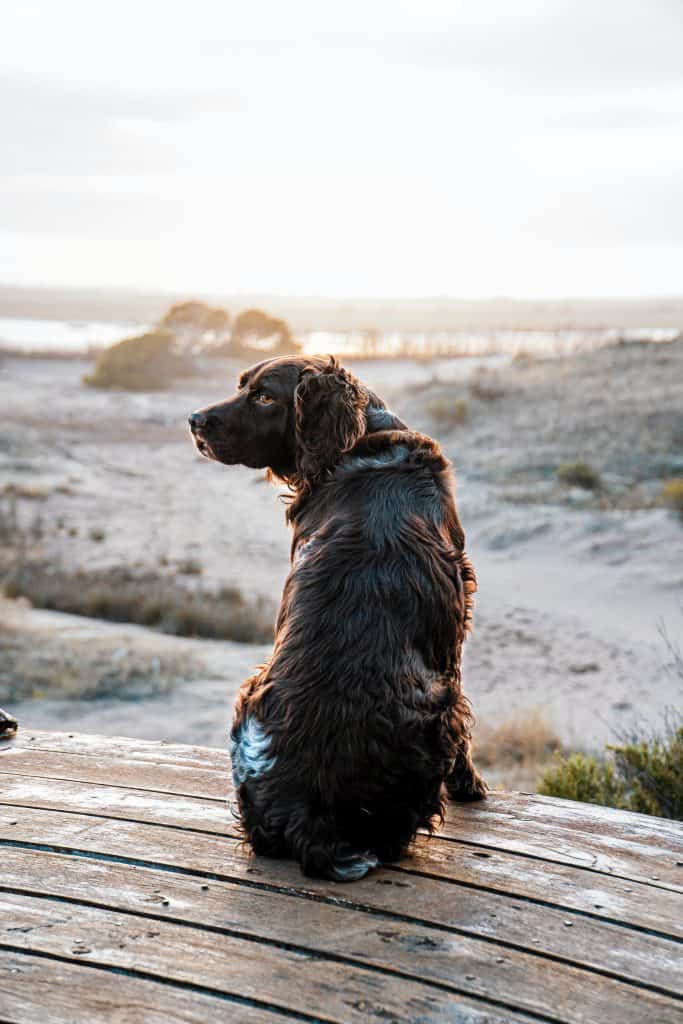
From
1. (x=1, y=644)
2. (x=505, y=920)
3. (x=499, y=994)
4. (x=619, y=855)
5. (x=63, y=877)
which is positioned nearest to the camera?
(x=499, y=994)

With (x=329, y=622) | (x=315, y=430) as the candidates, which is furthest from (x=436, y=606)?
(x=315, y=430)

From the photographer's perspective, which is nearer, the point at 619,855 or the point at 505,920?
the point at 505,920

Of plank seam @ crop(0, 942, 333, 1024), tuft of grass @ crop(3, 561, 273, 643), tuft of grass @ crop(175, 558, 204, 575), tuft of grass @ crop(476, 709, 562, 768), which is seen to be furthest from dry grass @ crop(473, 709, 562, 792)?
tuft of grass @ crop(175, 558, 204, 575)

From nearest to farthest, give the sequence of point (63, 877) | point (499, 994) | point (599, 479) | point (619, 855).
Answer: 1. point (499, 994)
2. point (63, 877)
3. point (619, 855)
4. point (599, 479)

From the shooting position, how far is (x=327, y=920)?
2.87 m

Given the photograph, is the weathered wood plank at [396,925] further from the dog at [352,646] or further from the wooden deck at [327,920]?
the dog at [352,646]

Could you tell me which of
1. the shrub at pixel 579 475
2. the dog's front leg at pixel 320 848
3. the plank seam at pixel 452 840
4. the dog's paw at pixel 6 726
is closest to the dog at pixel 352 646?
the dog's front leg at pixel 320 848

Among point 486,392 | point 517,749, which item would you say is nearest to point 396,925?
point 517,749

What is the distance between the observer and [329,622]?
3.07m

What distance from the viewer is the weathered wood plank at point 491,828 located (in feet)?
10.9

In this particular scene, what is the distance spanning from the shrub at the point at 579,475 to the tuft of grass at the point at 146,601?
751 cm

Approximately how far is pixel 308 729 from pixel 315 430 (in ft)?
2.77

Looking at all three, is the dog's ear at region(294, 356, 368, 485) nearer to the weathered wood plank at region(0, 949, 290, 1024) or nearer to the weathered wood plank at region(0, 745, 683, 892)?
the weathered wood plank at region(0, 745, 683, 892)

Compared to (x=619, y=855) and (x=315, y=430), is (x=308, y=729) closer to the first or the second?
(x=315, y=430)
